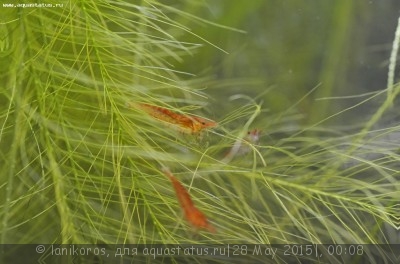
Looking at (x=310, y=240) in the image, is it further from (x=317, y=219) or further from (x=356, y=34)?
(x=356, y=34)

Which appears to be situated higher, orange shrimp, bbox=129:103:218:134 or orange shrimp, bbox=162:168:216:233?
orange shrimp, bbox=129:103:218:134

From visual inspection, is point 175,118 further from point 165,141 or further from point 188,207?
point 188,207

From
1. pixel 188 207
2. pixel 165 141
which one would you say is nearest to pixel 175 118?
pixel 165 141

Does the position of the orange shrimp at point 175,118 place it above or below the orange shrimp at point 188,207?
above

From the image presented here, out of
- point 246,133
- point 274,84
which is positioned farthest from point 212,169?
point 274,84
